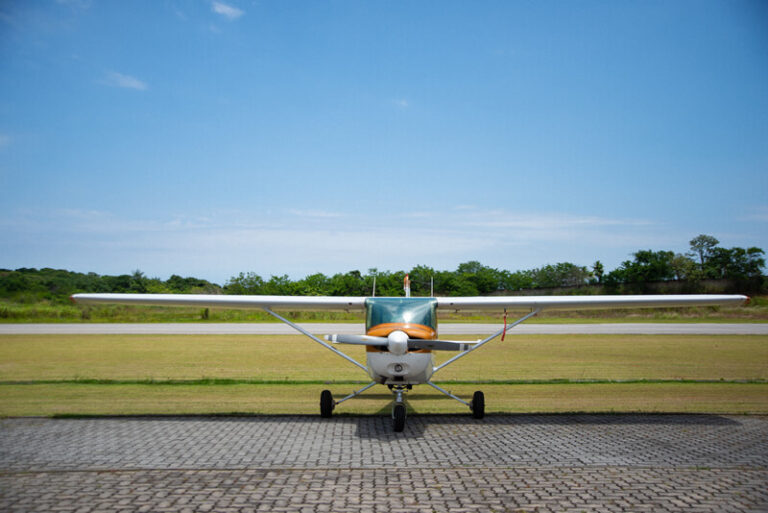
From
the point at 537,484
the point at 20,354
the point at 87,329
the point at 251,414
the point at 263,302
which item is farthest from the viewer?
the point at 87,329

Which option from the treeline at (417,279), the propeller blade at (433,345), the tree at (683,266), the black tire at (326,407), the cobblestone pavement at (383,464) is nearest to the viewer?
the cobblestone pavement at (383,464)

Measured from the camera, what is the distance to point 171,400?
11.7 meters

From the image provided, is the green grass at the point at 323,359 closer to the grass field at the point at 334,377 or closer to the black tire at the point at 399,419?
the grass field at the point at 334,377

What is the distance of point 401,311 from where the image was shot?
9.05 m

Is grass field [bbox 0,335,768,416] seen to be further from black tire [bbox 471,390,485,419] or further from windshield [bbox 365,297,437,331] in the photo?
windshield [bbox 365,297,437,331]

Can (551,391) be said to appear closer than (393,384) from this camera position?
No

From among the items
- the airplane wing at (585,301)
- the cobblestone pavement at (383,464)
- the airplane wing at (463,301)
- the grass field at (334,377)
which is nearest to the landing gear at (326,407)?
the cobblestone pavement at (383,464)

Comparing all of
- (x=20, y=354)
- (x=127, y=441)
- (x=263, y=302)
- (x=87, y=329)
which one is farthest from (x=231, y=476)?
(x=87, y=329)

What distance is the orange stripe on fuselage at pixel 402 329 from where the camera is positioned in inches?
341

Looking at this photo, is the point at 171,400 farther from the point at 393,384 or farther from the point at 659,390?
the point at 659,390

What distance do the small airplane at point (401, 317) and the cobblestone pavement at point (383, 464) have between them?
792mm

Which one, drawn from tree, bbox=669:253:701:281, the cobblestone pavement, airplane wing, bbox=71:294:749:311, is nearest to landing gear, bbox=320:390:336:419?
the cobblestone pavement

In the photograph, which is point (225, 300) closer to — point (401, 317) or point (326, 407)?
point (326, 407)

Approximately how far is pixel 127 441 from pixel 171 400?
12.2 ft
